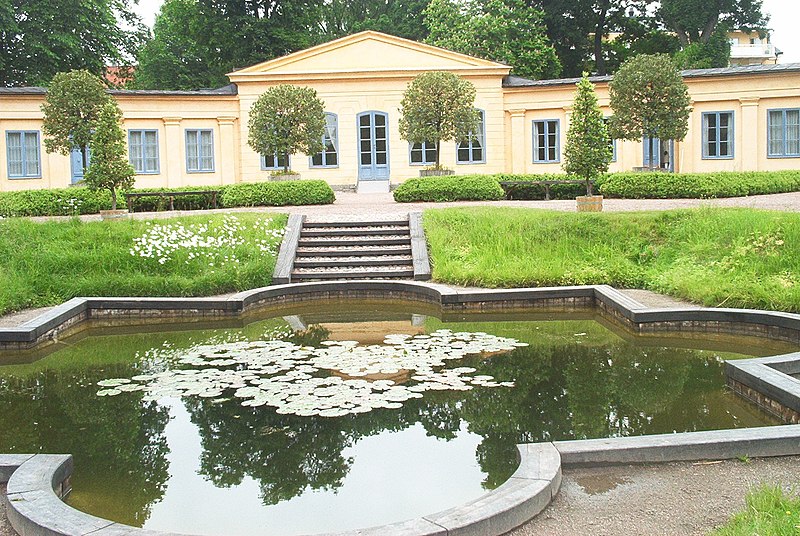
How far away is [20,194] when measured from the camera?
20062mm

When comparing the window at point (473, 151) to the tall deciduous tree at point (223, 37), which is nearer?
the window at point (473, 151)

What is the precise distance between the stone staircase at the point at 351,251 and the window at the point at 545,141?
13.3m

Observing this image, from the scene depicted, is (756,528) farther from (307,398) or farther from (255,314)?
(255,314)

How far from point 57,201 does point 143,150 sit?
27.5 ft

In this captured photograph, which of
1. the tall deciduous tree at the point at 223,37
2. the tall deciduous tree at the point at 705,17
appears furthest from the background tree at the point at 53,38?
the tall deciduous tree at the point at 705,17

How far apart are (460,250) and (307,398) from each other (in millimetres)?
7138

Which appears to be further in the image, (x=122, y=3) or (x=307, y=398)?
(x=122, y=3)

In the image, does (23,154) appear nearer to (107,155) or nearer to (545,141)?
(107,155)

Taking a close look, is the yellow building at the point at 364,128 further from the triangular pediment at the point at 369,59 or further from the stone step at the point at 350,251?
the stone step at the point at 350,251

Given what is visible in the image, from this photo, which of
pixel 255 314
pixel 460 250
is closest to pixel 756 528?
pixel 255 314

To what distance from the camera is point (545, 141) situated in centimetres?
2862

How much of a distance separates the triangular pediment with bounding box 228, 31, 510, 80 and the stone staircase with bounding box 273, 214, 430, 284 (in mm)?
13281

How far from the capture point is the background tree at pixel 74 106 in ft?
68.4

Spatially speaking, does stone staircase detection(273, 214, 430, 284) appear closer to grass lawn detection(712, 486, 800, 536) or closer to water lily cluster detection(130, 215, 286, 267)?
water lily cluster detection(130, 215, 286, 267)
